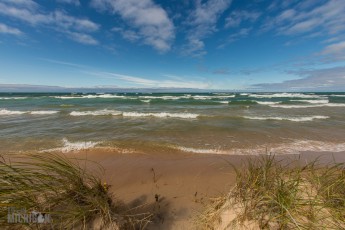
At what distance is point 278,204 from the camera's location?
1.75 metres

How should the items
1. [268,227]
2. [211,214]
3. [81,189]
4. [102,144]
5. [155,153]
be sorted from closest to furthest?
[268,227], [81,189], [211,214], [155,153], [102,144]

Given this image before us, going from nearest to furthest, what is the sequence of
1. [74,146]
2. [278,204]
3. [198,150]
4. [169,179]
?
[278,204], [169,179], [198,150], [74,146]

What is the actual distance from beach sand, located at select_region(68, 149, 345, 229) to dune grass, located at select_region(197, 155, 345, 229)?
1.38ft

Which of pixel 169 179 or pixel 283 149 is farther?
pixel 283 149

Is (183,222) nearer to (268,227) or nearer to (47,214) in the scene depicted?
(268,227)

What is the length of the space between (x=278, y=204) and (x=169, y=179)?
2.70 metres

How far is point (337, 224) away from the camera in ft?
5.13

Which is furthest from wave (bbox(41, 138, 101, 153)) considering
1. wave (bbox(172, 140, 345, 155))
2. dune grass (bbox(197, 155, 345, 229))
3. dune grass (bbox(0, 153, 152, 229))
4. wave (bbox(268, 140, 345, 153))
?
wave (bbox(268, 140, 345, 153))

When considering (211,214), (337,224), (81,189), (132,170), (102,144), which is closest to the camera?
(337,224)

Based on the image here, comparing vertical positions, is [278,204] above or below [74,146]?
above

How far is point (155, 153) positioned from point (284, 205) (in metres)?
4.57

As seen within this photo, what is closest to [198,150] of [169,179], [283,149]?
[169,179]

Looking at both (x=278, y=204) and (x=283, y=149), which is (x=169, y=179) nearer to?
(x=278, y=204)

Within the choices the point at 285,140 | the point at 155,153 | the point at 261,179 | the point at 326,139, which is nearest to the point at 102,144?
the point at 155,153
